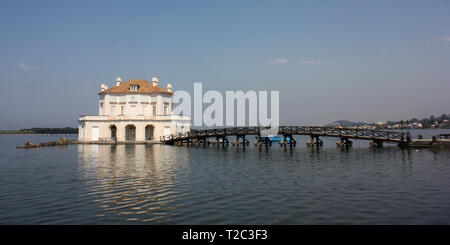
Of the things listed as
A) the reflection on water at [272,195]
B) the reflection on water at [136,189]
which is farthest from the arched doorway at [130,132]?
the reflection on water at [272,195]

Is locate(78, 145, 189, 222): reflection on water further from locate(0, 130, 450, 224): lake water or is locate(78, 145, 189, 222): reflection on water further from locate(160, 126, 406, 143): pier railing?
locate(160, 126, 406, 143): pier railing

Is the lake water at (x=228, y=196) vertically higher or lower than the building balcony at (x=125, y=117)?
lower

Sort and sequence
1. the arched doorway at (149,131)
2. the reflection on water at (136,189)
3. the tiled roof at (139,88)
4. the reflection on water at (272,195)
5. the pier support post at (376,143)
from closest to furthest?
the reflection on water at (272,195), the reflection on water at (136,189), the pier support post at (376,143), the tiled roof at (139,88), the arched doorway at (149,131)

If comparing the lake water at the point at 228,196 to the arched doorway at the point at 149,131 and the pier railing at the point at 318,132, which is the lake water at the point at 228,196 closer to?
the pier railing at the point at 318,132

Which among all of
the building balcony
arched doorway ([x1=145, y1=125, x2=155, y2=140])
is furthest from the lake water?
arched doorway ([x1=145, y1=125, x2=155, y2=140])

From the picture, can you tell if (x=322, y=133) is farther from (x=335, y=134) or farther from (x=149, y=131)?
(x=149, y=131)

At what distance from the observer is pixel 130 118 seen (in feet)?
195

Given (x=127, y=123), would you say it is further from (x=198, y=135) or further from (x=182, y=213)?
(x=182, y=213)

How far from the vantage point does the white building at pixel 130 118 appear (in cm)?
5953

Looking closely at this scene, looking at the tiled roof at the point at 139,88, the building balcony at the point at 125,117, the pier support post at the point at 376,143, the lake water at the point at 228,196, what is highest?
the tiled roof at the point at 139,88

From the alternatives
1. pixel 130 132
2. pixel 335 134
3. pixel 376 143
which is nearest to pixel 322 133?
pixel 335 134

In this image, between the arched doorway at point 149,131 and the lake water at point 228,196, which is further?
the arched doorway at point 149,131
